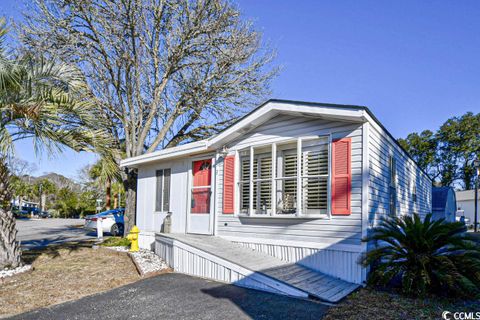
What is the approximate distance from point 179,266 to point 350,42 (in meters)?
9.64

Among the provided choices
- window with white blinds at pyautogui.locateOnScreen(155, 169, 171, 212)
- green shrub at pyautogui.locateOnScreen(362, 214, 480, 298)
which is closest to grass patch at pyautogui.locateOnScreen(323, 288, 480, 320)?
green shrub at pyautogui.locateOnScreen(362, 214, 480, 298)

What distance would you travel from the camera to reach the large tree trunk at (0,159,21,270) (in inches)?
274

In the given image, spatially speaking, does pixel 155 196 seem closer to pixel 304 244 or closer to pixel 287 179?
pixel 287 179

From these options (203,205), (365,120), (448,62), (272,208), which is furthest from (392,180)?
(448,62)

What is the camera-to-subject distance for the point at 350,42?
39.2 ft

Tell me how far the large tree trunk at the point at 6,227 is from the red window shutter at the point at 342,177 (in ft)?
22.3

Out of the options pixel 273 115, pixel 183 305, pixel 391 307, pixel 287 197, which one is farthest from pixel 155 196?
pixel 391 307

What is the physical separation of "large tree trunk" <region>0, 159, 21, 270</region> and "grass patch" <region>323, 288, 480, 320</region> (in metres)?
6.61

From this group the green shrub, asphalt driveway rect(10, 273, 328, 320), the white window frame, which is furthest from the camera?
the white window frame

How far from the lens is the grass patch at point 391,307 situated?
180 inches

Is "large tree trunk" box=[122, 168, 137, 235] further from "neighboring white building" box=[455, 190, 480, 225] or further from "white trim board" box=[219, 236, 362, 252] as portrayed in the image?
"neighboring white building" box=[455, 190, 480, 225]

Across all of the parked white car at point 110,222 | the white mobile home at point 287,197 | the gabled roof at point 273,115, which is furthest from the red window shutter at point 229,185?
the parked white car at point 110,222

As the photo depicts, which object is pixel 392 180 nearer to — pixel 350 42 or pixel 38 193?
pixel 350 42

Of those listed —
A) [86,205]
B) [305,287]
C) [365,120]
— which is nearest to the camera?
[305,287]
